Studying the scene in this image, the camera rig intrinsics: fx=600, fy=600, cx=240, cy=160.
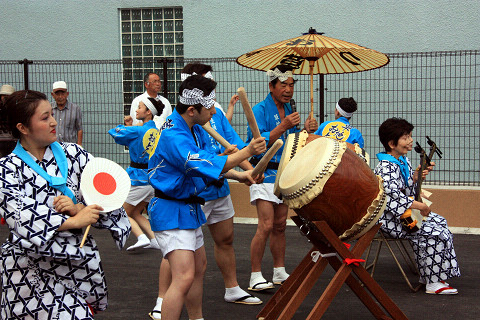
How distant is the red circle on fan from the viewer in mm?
2961

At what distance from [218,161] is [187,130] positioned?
1.07 feet

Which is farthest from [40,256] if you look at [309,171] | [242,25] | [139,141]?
[242,25]

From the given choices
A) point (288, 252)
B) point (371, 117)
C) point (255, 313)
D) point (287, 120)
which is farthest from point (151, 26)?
point (255, 313)

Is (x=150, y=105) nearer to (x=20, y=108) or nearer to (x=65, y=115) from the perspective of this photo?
(x=65, y=115)

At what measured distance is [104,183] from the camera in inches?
117

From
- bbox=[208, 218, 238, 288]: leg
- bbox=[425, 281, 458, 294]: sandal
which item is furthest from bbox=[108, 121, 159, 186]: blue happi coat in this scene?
bbox=[425, 281, 458, 294]: sandal

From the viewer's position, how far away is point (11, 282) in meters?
2.87

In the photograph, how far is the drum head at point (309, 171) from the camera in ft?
11.7

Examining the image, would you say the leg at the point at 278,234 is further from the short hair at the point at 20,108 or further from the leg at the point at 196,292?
the short hair at the point at 20,108

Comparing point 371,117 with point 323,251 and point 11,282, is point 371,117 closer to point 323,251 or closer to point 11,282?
point 323,251

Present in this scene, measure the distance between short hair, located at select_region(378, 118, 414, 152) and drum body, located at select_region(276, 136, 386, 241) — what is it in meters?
1.62

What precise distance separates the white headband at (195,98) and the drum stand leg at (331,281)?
0.98 meters

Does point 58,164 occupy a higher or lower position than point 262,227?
higher

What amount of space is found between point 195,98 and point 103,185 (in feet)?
3.08
